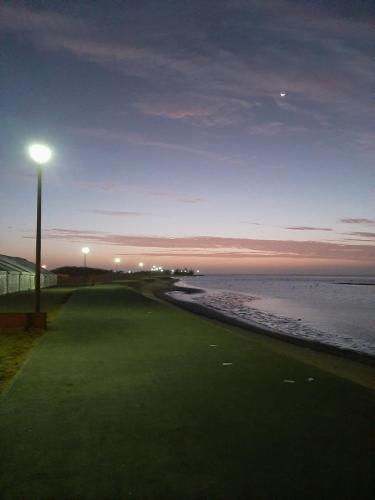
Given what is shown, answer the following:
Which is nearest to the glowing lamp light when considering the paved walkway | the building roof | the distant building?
the paved walkway

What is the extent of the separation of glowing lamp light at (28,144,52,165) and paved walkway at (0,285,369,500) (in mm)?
7282

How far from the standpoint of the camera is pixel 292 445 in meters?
4.97

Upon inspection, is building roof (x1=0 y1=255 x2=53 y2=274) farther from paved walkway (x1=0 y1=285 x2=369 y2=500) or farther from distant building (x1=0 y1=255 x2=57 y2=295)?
paved walkway (x1=0 y1=285 x2=369 y2=500)

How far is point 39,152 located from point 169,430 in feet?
37.8

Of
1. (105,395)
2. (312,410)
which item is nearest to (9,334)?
(105,395)

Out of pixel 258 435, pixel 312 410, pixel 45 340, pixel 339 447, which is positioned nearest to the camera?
pixel 339 447

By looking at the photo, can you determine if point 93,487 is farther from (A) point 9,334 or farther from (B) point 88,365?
(A) point 9,334

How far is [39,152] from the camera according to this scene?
46.9 ft

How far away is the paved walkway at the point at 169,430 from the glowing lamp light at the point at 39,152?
7.28 m

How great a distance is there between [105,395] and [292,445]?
323 cm

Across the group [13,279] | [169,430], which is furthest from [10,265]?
[169,430]

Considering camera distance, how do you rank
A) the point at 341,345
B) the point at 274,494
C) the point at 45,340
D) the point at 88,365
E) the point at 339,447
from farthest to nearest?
the point at 341,345 < the point at 45,340 < the point at 88,365 < the point at 339,447 < the point at 274,494

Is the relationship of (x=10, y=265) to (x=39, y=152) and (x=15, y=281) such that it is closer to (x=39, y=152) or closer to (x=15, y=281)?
(x=15, y=281)

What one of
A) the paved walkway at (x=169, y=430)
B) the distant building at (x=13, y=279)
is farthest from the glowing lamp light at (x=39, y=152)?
the distant building at (x=13, y=279)
